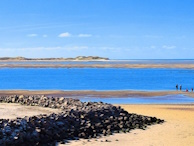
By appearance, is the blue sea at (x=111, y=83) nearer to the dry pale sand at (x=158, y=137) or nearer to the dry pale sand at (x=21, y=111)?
the dry pale sand at (x=158, y=137)

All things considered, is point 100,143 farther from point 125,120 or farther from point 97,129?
point 125,120

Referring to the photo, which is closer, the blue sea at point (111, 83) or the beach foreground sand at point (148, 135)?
the beach foreground sand at point (148, 135)

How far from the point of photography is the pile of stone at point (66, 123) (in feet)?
46.5

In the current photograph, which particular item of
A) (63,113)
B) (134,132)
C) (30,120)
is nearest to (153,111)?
(134,132)

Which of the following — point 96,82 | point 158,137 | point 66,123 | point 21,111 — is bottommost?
point 96,82

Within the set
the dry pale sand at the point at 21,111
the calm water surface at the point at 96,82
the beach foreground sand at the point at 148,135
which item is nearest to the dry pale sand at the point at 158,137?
the beach foreground sand at the point at 148,135

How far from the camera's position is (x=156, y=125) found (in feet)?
66.2

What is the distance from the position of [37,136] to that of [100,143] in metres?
2.63

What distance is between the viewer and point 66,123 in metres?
16.6

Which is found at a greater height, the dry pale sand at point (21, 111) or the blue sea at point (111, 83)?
the dry pale sand at point (21, 111)

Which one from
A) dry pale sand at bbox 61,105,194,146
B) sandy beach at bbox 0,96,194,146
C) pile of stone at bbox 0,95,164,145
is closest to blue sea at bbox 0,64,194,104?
pile of stone at bbox 0,95,164,145

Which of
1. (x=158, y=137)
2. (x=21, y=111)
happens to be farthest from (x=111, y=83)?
(x=158, y=137)

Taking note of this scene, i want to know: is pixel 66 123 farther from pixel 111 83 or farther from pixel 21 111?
pixel 111 83

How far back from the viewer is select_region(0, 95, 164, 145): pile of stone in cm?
1416
